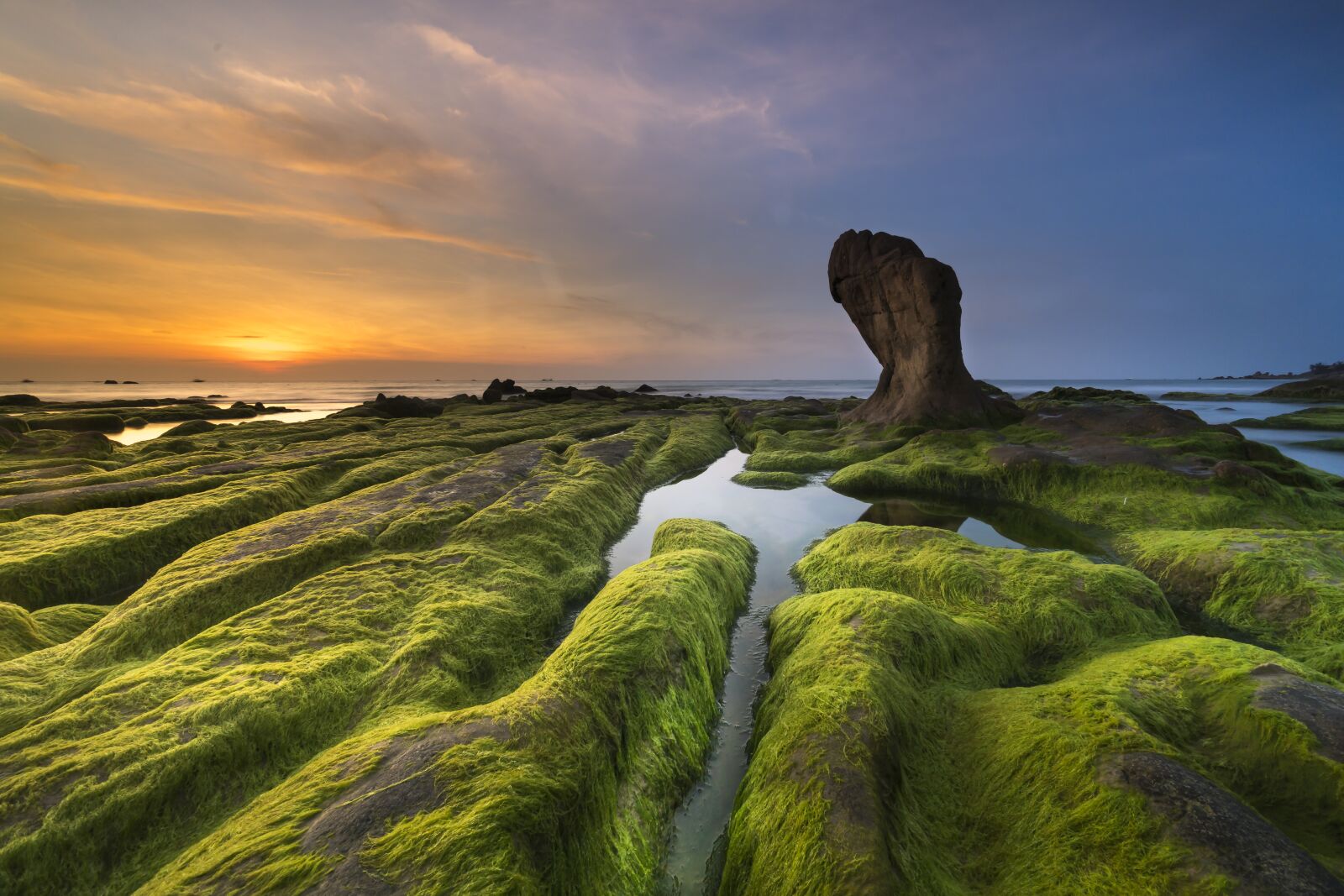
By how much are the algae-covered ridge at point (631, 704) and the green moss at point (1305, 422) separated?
29440 millimetres

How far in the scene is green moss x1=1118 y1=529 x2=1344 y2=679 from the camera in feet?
20.5

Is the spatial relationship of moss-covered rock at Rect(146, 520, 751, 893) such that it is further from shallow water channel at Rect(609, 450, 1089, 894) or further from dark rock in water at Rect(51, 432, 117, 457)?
dark rock in water at Rect(51, 432, 117, 457)

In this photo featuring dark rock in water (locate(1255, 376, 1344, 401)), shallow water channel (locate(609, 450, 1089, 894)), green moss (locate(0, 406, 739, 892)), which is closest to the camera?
green moss (locate(0, 406, 739, 892))

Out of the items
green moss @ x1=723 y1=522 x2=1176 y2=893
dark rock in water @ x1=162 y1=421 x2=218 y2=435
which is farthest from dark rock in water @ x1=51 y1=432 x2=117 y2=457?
green moss @ x1=723 y1=522 x2=1176 y2=893

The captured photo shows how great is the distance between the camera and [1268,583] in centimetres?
705

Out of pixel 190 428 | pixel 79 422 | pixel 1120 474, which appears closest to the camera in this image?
pixel 1120 474

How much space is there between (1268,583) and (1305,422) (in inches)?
1484

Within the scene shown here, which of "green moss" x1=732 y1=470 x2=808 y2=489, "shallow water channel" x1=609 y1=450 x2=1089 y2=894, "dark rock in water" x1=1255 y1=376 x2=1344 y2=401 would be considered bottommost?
"shallow water channel" x1=609 y1=450 x2=1089 y2=894

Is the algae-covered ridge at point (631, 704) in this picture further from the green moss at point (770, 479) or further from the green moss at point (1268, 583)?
the green moss at point (770, 479)

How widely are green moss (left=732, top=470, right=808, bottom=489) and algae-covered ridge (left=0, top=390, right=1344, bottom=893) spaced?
7025mm

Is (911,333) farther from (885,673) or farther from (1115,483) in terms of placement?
Answer: (885,673)

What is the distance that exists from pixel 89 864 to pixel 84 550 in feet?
26.0

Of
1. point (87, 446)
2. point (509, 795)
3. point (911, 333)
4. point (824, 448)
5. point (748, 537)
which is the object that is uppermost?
point (911, 333)

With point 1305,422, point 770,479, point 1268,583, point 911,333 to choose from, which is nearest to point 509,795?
Answer: point 1268,583
